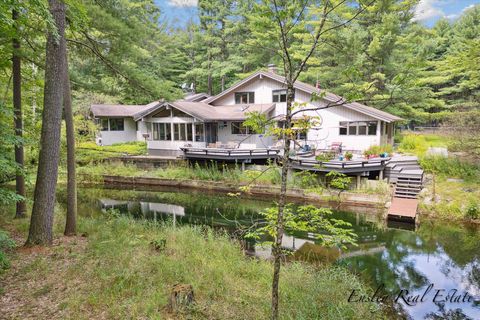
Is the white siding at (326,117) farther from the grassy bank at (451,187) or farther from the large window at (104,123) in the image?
the large window at (104,123)

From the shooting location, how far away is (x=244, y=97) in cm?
2259

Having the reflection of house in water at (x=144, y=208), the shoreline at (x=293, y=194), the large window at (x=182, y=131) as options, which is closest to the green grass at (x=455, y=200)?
the shoreline at (x=293, y=194)

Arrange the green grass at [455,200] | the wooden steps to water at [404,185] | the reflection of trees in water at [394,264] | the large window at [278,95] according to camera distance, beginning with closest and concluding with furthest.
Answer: the reflection of trees in water at [394,264] → the green grass at [455,200] → the wooden steps to water at [404,185] → the large window at [278,95]

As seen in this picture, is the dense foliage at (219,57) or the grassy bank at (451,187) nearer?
the dense foliage at (219,57)

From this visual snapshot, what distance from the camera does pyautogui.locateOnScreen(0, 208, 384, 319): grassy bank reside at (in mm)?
4547

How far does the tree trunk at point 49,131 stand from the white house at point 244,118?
12665 millimetres

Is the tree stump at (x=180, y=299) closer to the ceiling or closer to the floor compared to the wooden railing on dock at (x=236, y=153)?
closer to the floor

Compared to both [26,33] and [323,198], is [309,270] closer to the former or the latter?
[323,198]

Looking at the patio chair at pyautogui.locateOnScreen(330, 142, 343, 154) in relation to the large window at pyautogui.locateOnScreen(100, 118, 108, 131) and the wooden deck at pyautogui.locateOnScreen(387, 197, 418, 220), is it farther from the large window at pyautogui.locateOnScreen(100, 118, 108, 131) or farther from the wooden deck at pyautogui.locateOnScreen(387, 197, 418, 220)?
the large window at pyautogui.locateOnScreen(100, 118, 108, 131)

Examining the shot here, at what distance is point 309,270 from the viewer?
267 inches

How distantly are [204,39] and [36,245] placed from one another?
29.7 meters

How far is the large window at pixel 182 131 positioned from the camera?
69.9 ft

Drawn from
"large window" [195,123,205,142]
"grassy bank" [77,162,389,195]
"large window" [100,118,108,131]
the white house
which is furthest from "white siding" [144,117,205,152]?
"large window" [100,118,108,131]

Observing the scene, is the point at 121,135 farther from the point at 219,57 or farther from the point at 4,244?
the point at 4,244
